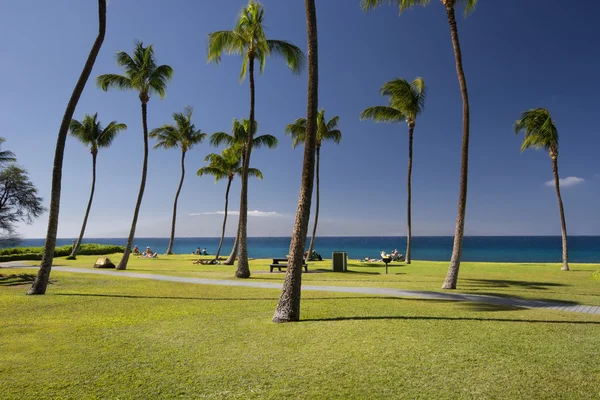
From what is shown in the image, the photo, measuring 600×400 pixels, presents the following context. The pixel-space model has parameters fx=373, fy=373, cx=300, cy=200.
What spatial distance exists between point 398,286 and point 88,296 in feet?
34.8

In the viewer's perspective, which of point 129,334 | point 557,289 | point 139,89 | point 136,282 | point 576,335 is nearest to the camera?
point 576,335

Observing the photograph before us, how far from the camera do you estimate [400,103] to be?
29016mm

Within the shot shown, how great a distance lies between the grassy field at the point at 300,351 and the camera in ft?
14.9

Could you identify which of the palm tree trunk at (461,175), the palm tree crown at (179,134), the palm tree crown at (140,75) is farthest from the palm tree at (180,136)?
the palm tree trunk at (461,175)

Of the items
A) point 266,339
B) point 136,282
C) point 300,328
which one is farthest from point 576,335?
point 136,282

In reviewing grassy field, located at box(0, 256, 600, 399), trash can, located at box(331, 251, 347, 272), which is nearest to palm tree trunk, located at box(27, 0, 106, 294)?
grassy field, located at box(0, 256, 600, 399)

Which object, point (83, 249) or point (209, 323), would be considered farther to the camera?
point (83, 249)

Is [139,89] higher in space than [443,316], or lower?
higher

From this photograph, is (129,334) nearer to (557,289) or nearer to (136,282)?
(136,282)

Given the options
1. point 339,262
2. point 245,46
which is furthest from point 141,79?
point 339,262

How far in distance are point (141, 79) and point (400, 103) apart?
1858 centimetres

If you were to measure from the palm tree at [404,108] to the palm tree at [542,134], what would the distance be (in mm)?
7274

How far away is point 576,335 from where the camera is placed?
6613mm

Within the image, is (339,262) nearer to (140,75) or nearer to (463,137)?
(463,137)
